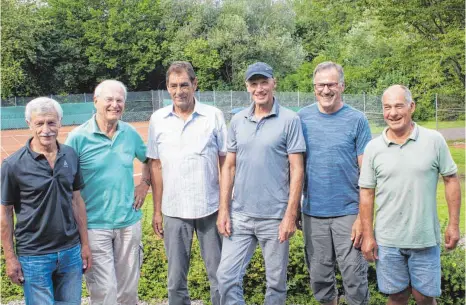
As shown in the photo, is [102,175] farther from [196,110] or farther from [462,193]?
[462,193]

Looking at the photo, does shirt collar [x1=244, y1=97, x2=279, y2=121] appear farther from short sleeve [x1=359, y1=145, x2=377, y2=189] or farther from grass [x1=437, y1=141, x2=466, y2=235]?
grass [x1=437, y1=141, x2=466, y2=235]

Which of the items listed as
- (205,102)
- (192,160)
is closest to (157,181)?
(192,160)

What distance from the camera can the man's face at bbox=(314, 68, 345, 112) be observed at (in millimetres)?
4391

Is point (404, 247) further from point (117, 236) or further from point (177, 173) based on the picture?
point (117, 236)

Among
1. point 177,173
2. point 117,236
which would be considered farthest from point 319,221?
point 117,236

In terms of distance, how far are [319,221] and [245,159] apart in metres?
0.79

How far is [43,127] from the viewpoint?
12.9 feet

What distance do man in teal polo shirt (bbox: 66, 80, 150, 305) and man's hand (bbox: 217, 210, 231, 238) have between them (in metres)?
0.71

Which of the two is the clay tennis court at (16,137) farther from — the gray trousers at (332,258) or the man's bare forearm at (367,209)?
the man's bare forearm at (367,209)

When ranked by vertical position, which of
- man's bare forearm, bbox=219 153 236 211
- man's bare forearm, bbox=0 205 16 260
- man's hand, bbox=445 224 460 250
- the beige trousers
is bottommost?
the beige trousers

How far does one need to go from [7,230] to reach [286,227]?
2.03 metres

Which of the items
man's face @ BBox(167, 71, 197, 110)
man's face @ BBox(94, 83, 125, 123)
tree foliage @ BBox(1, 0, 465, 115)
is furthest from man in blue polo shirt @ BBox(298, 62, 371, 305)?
tree foliage @ BBox(1, 0, 465, 115)

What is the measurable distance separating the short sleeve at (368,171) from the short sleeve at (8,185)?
2476mm

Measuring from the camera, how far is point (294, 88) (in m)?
37.4
